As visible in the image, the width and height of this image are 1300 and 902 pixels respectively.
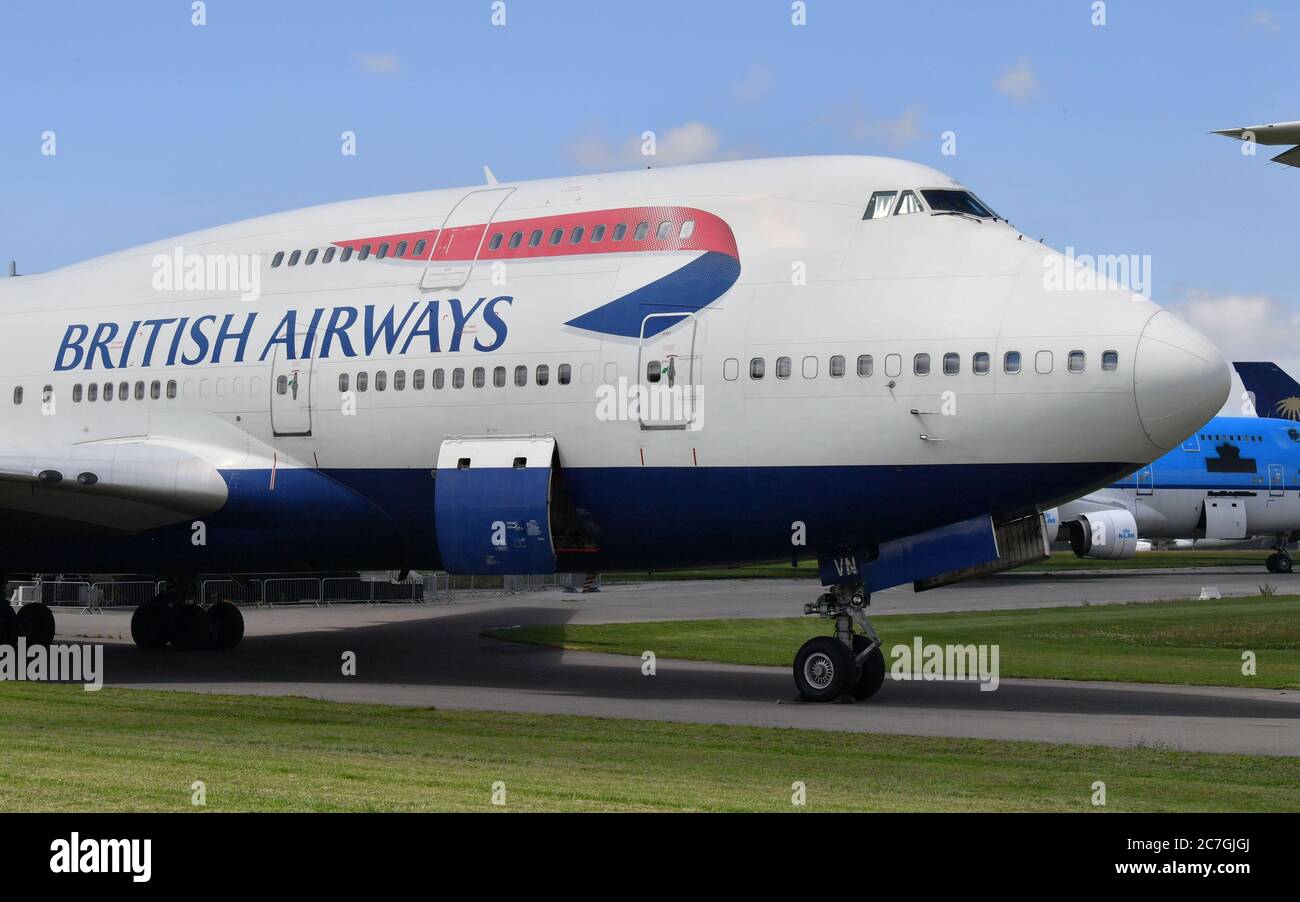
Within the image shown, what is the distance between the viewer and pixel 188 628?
28.6 m

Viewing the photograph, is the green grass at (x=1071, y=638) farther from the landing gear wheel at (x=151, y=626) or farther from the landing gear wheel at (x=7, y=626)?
the landing gear wheel at (x=7, y=626)

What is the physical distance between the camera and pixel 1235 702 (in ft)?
65.4

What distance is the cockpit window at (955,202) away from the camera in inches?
773

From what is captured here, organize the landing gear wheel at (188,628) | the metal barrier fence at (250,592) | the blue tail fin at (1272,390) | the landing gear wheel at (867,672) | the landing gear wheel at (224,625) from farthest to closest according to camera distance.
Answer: the blue tail fin at (1272,390), the metal barrier fence at (250,592), the landing gear wheel at (224,625), the landing gear wheel at (188,628), the landing gear wheel at (867,672)

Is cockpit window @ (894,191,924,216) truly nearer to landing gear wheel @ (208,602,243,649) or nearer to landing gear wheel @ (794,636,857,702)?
landing gear wheel @ (794,636,857,702)

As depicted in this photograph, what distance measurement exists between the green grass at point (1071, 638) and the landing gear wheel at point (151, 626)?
740 centimetres

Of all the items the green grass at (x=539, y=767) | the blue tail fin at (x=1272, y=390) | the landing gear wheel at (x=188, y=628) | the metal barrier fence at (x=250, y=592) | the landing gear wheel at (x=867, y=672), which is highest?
the blue tail fin at (x=1272, y=390)

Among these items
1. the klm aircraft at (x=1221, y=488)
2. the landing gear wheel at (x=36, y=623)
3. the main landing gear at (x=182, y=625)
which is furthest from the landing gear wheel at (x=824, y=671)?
the klm aircraft at (x=1221, y=488)

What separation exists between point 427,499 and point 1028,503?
8949mm

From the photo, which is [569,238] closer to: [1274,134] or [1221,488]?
[1274,134]

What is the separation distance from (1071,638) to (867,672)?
12.3 meters

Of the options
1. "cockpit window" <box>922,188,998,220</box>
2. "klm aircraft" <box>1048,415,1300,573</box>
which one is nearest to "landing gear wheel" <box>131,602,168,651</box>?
"cockpit window" <box>922,188,998,220</box>

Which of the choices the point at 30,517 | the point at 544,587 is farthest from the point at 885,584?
the point at 544,587

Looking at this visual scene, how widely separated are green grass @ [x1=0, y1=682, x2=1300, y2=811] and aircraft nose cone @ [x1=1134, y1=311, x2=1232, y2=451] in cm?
443
